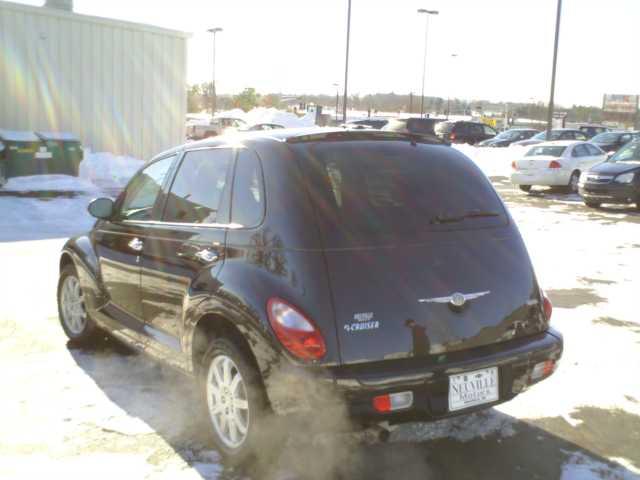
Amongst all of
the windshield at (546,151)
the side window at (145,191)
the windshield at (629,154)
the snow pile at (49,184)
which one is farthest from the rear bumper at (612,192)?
the side window at (145,191)

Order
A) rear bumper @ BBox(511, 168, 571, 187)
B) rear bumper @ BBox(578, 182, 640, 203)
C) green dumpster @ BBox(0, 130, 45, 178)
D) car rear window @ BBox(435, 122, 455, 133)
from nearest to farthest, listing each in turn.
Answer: rear bumper @ BBox(578, 182, 640, 203) → green dumpster @ BBox(0, 130, 45, 178) → rear bumper @ BBox(511, 168, 571, 187) → car rear window @ BBox(435, 122, 455, 133)

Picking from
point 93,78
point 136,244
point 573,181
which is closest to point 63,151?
point 93,78

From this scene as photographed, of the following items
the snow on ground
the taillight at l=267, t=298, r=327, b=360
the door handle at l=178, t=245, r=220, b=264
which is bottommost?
the snow on ground

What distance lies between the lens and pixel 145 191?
4.70 m

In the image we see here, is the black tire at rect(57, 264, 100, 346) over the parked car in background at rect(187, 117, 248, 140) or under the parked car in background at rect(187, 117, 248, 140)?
under

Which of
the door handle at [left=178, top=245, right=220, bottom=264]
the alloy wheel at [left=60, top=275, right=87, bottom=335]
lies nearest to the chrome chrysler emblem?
the door handle at [left=178, top=245, right=220, bottom=264]

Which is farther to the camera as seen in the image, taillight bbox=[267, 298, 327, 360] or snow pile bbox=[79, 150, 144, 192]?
snow pile bbox=[79, 150, 144, 192]

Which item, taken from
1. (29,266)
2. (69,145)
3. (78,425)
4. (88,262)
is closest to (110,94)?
(69,145)

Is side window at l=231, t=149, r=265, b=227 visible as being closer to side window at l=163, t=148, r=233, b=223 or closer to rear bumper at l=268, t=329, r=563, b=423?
side window at l=163, t=148, r=233, b=223

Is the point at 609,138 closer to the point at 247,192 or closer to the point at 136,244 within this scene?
the point at 136,244

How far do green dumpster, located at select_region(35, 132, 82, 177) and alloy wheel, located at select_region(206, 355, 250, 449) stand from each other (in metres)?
14.8

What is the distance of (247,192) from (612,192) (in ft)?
44.1

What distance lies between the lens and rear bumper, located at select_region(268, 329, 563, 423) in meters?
2.98

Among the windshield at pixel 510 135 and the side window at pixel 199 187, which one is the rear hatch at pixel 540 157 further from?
the windshield at pixel 510 135
